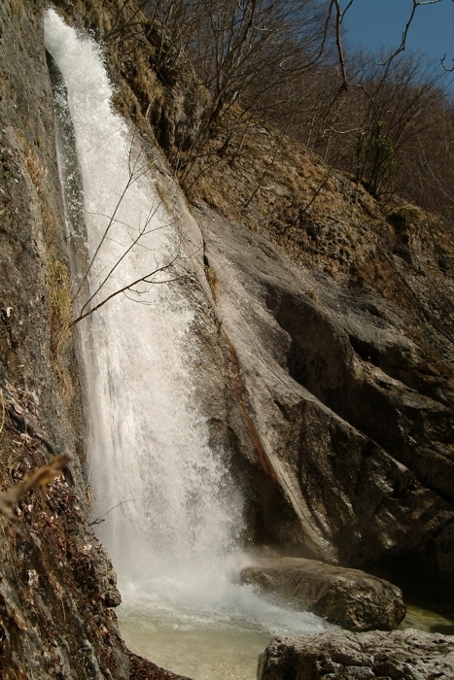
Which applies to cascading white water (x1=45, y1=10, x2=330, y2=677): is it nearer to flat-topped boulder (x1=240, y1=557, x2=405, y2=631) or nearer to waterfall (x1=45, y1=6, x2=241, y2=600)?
waterfall (x1=45, y1=6, x2=241, y2=600)

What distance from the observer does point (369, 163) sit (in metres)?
20.0

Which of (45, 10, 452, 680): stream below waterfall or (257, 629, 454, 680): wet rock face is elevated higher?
(45, 10, 452, 680): stream below waterfall

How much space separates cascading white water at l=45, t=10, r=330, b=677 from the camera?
7.31m

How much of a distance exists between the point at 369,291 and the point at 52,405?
412 inches

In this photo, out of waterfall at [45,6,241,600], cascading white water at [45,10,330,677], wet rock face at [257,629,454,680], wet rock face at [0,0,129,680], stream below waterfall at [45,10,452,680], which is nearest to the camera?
wet rock face at [0,0,129,680]

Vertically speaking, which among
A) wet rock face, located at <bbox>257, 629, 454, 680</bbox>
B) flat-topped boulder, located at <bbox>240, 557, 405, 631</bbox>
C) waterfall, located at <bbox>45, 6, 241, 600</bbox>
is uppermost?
waterfall, located at <bbox>45, 6, 241, 600</bbox>

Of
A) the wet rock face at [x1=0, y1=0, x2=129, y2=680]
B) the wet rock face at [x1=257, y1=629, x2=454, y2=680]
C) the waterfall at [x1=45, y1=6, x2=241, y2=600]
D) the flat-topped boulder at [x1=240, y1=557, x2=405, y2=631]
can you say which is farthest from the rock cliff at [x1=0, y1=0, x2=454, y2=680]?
the flat-topped boulder at [x1=240, y1=557, x2=405, y2=631]

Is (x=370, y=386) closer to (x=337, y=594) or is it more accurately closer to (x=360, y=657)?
(x=337, y=594)

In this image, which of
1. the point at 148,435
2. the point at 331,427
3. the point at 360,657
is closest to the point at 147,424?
the point at 148,435

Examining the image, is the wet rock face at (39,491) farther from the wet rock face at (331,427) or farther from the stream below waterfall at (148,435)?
the wet rock face at (331,427)

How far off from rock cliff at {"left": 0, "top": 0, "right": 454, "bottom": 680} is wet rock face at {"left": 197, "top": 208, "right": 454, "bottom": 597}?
0.09ft

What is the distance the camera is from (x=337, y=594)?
764cm

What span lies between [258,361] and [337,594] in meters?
4.01

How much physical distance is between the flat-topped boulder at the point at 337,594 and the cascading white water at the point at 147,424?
27 centimetres
